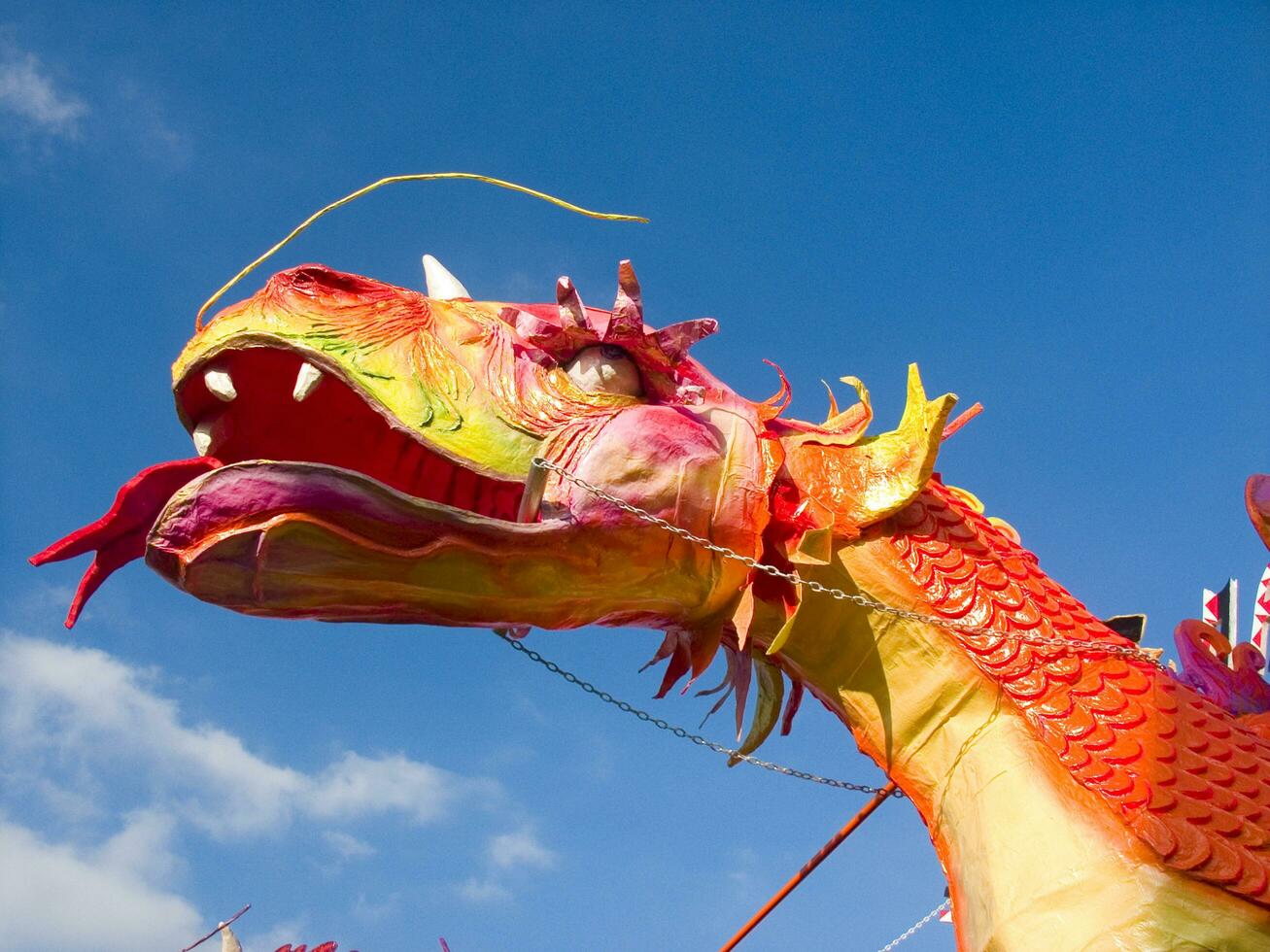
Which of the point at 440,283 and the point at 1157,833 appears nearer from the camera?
the point at 1157,833

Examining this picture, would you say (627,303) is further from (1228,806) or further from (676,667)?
(1228,806)

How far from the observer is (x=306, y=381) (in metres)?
3.78

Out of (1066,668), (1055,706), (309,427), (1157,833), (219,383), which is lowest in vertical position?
(1157,833)

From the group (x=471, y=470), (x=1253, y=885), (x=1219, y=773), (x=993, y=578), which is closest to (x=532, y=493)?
(x=471, y=470)

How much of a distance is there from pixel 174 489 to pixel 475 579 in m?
0.99

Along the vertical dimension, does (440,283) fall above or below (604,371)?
above

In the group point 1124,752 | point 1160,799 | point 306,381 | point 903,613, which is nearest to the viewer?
point 1160,799

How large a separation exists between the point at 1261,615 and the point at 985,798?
86.2 inches

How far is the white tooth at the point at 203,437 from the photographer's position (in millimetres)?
3883

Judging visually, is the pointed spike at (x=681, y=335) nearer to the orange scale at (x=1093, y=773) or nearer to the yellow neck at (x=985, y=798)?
the yellow neck at (x=985, y=798)

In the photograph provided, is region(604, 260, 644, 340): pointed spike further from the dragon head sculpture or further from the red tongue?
the red tongue

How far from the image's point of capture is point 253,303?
387cm

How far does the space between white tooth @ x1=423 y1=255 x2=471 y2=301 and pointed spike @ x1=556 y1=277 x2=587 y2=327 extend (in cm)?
62

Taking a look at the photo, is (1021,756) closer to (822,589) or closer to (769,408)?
(822,589)
